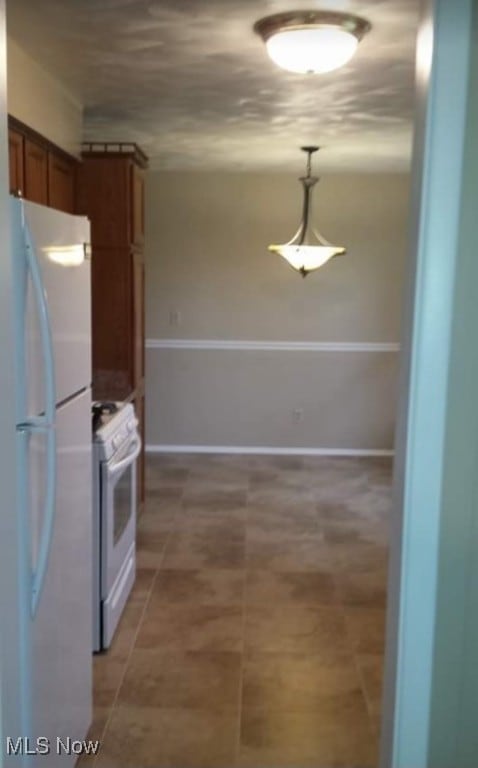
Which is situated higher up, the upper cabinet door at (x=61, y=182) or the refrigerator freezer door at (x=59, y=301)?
the upper cabinet door at (x=61, y=182)

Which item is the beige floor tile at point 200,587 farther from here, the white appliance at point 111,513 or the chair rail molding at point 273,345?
the chair rail molding at point 273,345

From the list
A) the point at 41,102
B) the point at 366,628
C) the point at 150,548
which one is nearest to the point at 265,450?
the point at 150,548

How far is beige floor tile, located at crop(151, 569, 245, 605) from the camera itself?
3652 mm

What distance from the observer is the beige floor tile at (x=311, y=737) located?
96.2 inches

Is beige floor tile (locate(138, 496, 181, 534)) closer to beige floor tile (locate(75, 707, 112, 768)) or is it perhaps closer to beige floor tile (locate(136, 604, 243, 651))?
beige floor tile (locate(136, 604, 243, 651))

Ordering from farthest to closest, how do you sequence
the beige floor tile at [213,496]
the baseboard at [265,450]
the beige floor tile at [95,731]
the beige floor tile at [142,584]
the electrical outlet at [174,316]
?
1. the baseboard at [265,450]
2. the electrical outlet at [174,316]
3. the beige floor tile at [213,496]
4. the beige floor tile at [142,584]
5. the beige floor tile at [95,731]

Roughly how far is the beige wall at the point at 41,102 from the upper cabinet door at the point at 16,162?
80 millimetres

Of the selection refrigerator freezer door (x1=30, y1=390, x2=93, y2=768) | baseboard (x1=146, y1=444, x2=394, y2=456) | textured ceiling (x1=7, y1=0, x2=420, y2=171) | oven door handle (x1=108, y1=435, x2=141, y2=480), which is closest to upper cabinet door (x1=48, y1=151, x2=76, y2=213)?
textured ceiling (x1=7, y1=0, x2=420, y2=171)

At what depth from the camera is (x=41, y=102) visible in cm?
323

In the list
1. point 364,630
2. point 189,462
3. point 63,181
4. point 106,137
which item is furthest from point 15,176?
point 189,462

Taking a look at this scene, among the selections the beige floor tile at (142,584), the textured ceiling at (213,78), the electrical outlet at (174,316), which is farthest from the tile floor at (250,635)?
the textured ceiling at (213,78)

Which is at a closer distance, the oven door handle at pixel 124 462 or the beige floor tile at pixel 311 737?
the beige floor tile at pixel 311 737

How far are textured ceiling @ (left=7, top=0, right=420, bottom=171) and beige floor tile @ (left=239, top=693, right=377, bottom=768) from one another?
2.41m

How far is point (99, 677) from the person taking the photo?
9.65 feet
